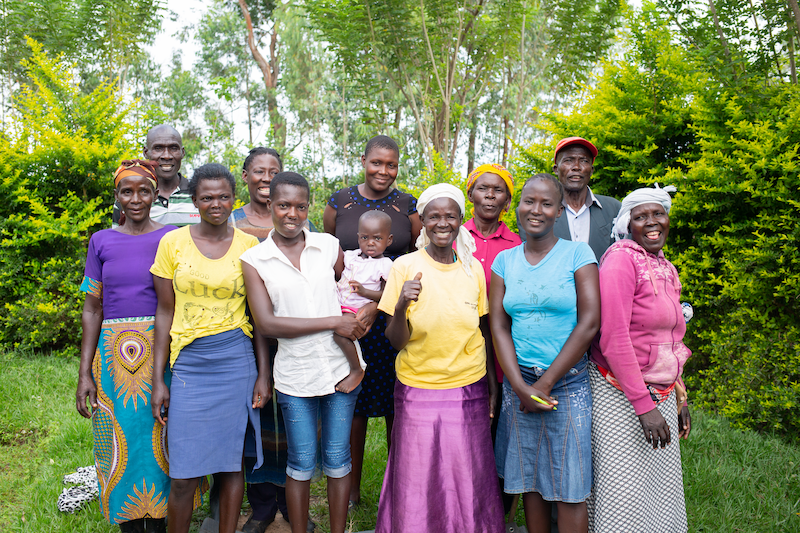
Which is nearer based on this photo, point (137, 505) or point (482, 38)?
point (137, 505)

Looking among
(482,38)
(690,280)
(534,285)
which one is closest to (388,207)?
(534,285)

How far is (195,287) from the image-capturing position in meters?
2.64

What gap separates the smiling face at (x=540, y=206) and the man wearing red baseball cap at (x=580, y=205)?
63 centimetres

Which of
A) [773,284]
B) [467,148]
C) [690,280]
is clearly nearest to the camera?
[773,284]

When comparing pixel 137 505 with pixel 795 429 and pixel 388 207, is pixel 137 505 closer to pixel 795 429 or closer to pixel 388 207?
pixel 388 207

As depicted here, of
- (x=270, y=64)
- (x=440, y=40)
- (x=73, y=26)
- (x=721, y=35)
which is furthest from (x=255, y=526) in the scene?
(x=270, y=64)

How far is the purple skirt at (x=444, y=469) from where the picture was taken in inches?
99.7

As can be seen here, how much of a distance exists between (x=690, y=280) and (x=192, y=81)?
2018 cm

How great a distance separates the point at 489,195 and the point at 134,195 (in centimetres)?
199

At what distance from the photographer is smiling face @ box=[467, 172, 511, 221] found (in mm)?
3008

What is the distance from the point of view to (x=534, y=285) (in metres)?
2.47

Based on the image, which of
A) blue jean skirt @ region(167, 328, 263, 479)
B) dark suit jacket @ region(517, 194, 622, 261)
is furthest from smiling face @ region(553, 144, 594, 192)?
Result: blue jean skirt @ region(167, 328, 263, 479)

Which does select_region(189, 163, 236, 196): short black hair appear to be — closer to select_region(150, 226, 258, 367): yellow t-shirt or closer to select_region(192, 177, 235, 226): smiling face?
select_region(192, 177, 235, 226): smiling face

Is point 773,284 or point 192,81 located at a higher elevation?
point 192,81
